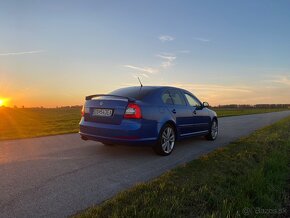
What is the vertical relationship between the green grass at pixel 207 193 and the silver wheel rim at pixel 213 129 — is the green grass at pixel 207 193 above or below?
below

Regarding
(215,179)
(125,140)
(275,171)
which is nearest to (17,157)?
(125,140)

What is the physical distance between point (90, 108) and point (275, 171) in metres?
4.08

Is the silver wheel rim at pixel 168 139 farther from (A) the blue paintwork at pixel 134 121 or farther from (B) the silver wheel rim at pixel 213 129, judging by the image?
(B) the silver wheel rim at pixel 213 129

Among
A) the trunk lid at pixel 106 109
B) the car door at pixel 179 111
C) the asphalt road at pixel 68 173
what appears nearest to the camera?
the asphalt road at pixel 68 173

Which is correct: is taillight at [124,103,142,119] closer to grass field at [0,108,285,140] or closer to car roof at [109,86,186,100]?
car roof at [109,86,186,100]

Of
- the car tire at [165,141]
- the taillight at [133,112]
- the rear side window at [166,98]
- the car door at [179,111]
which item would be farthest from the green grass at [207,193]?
the rear side window at [166,98]

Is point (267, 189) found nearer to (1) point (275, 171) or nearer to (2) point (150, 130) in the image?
(1) point (275, 171)

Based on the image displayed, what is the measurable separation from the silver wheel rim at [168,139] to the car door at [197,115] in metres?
1.25

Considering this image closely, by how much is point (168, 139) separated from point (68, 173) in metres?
2.79

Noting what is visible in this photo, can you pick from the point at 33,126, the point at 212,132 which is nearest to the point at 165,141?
the point at 212,132

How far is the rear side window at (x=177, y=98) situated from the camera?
25.0ft

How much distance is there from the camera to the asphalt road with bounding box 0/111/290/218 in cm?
360

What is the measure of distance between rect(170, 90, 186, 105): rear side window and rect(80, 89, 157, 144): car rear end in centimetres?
139

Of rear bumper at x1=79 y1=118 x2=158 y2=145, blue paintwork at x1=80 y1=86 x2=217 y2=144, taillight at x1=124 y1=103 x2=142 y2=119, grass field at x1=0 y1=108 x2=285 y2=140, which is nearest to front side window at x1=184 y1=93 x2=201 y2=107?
blue paintwork at x1=80 y1=86 x2=217 y2=144
